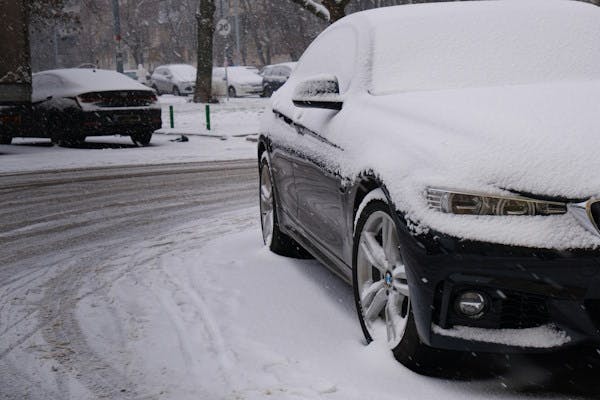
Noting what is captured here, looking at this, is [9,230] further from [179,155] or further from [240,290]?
[179,155]

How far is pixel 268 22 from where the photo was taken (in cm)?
6200

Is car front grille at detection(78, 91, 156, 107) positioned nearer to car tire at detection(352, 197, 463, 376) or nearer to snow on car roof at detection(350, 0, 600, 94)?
snow on car roof at detection(350, 0, 600, 94)

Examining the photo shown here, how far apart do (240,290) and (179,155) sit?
32.9 feet

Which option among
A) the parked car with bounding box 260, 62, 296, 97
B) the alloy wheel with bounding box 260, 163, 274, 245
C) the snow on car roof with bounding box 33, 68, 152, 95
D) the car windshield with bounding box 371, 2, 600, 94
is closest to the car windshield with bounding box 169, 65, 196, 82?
the parked car with bounding box 260, 62, 296, 97

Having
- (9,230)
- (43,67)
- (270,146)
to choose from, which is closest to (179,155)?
(9,230)

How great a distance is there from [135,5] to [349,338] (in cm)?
7074

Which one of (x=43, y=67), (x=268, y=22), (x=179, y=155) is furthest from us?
(x=43, y=67)

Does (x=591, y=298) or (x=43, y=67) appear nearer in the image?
(x=591, y=298)

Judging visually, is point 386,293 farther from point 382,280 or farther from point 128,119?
point 128,119

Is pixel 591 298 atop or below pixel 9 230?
atop

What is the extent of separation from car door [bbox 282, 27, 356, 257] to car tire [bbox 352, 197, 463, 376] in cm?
30

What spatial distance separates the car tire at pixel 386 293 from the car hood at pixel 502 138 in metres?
0.32

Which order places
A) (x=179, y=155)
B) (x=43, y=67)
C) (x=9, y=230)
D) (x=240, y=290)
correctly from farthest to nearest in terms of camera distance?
(x=43, y=67)
(x=179, y=155)
(x=9, y=230)
(x=240, y=290)

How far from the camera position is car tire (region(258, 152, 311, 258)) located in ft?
20.1
